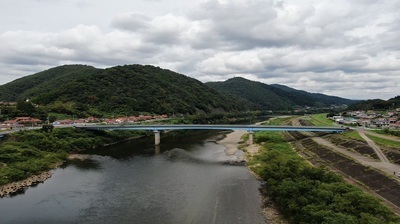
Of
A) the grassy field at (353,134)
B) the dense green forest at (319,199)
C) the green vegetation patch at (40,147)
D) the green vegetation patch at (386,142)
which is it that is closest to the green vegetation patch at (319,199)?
the dense green forest at (319,199)

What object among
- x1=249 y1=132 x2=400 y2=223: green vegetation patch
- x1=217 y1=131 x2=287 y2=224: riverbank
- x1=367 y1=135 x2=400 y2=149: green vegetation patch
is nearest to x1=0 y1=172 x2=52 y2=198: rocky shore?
x1=217 y1=131 x2=287 y2=224: riverbank

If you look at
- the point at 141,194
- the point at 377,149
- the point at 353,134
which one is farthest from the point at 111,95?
the point at 377,149

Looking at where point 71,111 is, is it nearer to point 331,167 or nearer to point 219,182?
point 219,182

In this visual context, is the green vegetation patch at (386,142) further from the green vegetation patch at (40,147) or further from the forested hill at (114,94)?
the forested hill at (114,94)

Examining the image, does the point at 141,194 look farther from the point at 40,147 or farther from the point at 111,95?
the point at 111,95

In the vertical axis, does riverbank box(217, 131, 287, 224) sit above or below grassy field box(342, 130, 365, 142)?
below

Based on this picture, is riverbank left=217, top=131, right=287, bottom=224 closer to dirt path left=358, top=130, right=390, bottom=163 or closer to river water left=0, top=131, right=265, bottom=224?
river water left=0, top=131, right=265, bottom=224
